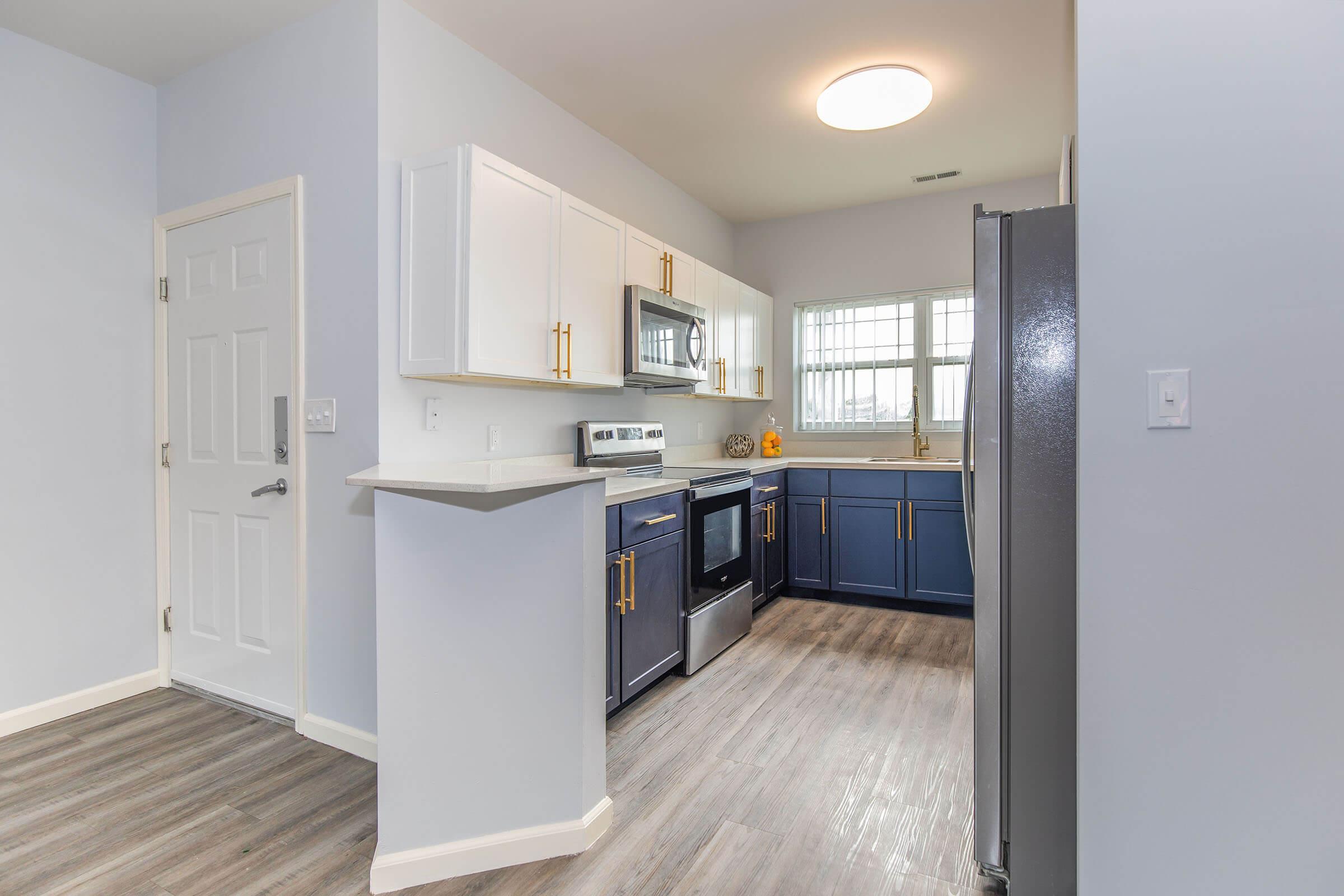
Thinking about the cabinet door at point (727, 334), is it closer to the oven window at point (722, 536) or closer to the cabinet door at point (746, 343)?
the cabinet door at point (746, 343)

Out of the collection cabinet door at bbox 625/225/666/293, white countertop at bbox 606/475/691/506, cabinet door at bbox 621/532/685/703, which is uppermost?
cabinet door at bbox 625/225/666/293

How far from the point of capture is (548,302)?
→ 2.63 meters

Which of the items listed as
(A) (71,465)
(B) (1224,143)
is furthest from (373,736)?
(B) (1224,143)

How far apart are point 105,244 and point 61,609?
4.80 feet

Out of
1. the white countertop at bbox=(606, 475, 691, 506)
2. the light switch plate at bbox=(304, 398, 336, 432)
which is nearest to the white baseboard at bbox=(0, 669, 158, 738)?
the light switch plate at bbox=(304, 398, 336, 432)

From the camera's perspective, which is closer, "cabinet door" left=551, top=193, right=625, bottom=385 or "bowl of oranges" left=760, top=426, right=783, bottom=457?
"cabinet door" left=551, top=193, right=625, bottom=385

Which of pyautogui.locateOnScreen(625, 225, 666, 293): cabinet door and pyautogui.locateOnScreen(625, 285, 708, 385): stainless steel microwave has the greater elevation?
pyautogui.locateOnScreen(625, 225, 666, 293): cabinet door

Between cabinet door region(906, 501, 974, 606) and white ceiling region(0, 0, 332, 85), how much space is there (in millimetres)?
3640

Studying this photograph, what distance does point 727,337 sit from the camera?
424 centimetres

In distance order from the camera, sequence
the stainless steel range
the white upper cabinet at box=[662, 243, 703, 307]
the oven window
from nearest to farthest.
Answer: the stainless steel range
the oven window
the white upper cabinet at box=[662, 243, 703, 307]

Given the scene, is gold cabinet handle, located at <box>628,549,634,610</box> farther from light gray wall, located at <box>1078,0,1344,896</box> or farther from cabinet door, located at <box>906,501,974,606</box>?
cabinet door, located at <box>906,501,974,606</box>

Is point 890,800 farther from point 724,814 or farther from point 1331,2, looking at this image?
point 1331,2

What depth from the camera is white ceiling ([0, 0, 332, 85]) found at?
2273 mm

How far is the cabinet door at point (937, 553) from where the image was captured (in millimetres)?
3752
